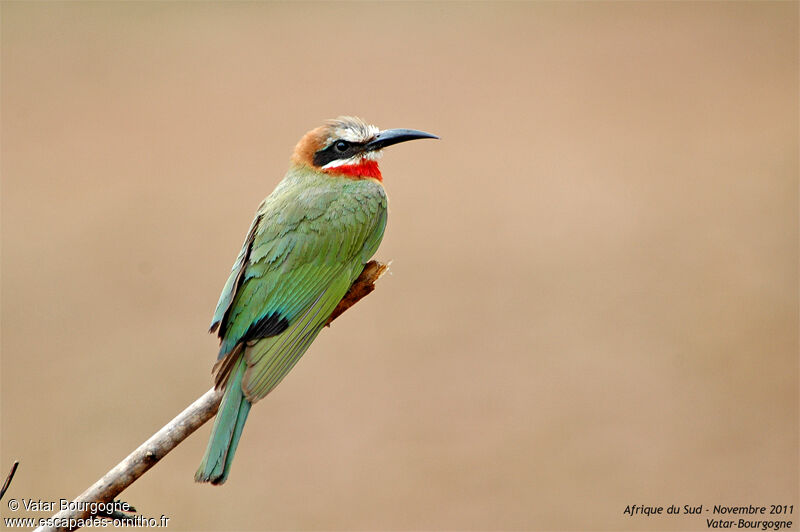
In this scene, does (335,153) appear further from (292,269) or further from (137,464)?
(137,464)

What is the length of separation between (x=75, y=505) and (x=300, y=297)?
1067 mm

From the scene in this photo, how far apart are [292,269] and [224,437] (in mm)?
717

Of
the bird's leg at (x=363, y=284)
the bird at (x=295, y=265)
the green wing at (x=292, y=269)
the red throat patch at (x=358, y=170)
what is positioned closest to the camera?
the bird at (x=295, y=265)

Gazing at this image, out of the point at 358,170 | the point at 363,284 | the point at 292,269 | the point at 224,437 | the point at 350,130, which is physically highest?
the point at 350,130

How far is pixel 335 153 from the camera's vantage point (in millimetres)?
3312

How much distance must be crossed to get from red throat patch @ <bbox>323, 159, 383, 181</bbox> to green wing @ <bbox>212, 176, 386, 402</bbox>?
0.06 meters

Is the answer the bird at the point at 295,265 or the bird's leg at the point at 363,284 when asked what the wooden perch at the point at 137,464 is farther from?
the bird's leg at the point at 363,284

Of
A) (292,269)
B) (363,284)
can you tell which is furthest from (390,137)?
(292,269)

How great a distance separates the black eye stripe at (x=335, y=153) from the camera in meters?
3.31

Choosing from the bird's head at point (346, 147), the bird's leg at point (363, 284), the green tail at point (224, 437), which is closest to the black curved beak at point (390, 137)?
the bird's head at point (346, 147)

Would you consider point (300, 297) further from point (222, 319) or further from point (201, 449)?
point (201, 449)

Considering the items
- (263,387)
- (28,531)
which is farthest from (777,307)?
(28,531)

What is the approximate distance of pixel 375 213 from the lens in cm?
313

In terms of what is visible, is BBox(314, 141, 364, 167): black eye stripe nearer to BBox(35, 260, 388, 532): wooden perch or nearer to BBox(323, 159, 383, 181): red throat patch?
BBox(323, 159, 383, 181): red throat patch
